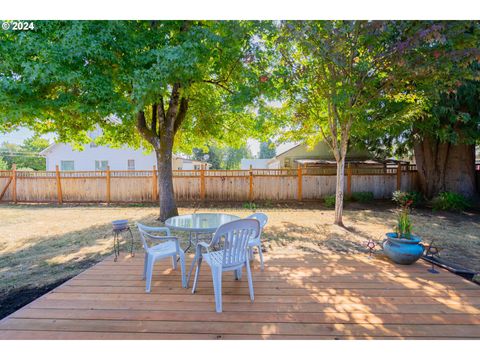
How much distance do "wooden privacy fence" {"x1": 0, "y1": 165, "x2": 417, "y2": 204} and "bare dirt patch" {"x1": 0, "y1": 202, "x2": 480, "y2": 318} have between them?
772 millimetres

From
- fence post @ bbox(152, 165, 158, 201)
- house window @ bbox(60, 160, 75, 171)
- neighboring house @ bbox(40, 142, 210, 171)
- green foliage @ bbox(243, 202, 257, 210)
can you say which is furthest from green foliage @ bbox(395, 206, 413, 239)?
house window @ bbox(60, 160, 75, 171)

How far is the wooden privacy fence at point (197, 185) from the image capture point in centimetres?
1009

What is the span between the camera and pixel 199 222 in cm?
342

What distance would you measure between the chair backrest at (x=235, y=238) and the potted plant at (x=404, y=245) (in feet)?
7.29

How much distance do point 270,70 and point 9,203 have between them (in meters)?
12.2

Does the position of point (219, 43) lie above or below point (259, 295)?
above

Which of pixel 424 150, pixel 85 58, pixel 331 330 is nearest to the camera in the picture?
pixel 331 330

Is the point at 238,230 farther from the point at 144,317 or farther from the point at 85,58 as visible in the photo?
the point at 85,58

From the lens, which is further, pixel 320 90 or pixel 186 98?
pixel 186 98

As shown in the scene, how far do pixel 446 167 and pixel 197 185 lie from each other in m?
10.1

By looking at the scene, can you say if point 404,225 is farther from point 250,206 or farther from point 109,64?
point 250,206

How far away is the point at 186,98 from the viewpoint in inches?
252

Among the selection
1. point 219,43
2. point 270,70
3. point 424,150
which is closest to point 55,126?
point 219,43

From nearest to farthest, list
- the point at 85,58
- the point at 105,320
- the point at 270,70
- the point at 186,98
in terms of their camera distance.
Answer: the point at 105,320
the point at 85,58
the point at 270,70
the point at 186,98
